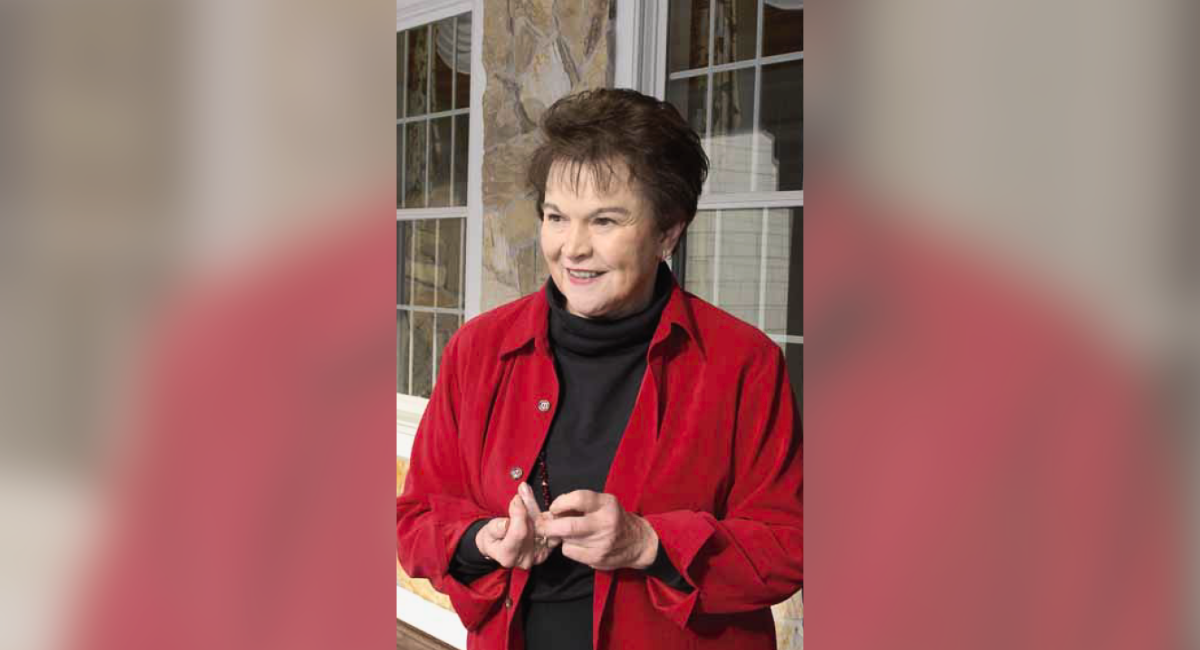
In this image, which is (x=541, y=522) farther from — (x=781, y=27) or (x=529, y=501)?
(x=781, y=27)

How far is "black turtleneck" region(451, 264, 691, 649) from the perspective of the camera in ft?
4.49

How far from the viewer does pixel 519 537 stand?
1266 mm

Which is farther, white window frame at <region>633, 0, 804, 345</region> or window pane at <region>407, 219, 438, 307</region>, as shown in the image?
Result: window pane at <region>407, 219, 438, 307</region>

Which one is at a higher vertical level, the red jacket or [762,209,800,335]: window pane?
[762,209,800,335]: window pane

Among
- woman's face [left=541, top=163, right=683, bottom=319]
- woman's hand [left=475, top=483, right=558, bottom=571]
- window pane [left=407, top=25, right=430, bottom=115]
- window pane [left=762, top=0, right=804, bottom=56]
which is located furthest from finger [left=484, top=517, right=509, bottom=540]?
window pane [left=407, top=25, right=430, bottom=115]

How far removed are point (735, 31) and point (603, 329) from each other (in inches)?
75.5

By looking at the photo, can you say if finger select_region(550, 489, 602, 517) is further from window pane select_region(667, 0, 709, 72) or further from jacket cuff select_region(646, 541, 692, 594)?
window pane select_region(667, 0, 709, 72)

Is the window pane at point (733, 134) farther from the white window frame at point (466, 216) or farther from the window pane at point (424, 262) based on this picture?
the window pane at point (424, 262)

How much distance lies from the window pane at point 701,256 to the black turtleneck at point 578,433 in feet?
5.72

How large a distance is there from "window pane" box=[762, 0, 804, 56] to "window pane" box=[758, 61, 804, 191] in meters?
0.05

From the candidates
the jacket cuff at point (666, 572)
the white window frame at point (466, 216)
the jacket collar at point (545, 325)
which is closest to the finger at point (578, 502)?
the jacket cuff at point (666, 572)
